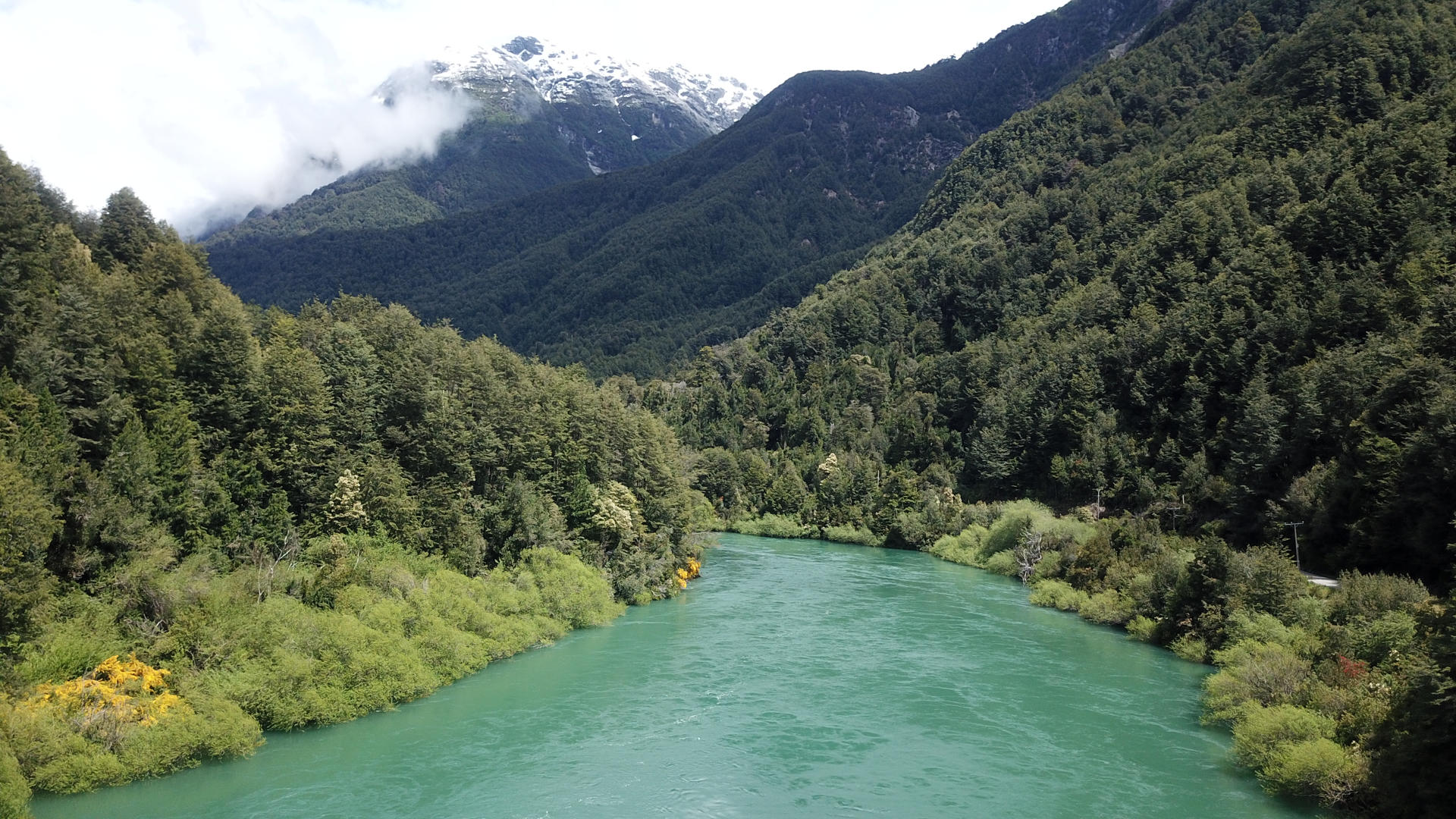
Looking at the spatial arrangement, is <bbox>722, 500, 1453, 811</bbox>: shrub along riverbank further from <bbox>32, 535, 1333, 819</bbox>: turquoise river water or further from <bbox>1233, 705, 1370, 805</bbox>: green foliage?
<bbox>32, 535, 1333, 819</bbox>: turquoise river water

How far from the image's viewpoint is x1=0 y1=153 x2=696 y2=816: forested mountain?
107ft

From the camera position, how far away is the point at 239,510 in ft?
148

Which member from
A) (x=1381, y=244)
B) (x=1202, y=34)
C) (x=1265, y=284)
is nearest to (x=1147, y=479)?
(x=1265, y=284)

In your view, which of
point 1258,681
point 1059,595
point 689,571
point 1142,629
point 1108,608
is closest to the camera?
point 1258,681

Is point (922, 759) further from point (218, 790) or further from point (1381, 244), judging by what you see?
point (1381, 244)

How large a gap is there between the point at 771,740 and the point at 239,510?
29535 mm

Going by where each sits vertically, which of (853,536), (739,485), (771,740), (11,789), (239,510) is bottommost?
(853,536)

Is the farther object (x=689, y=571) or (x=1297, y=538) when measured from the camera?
(x=689, y=571)

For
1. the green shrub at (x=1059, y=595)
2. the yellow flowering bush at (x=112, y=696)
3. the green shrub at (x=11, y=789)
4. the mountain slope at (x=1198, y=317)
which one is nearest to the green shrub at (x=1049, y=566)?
the green shrub at (x=1059, y=595)

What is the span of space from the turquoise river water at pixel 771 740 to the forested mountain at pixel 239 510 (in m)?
2.33

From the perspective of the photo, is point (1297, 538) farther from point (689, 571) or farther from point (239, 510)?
point (239, 510)

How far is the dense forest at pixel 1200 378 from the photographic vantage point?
43969 mm

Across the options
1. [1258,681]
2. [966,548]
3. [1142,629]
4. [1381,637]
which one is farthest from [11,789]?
[966,548]

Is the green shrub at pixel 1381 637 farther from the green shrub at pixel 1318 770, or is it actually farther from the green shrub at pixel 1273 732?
the green shrub at pixel 1318 770
